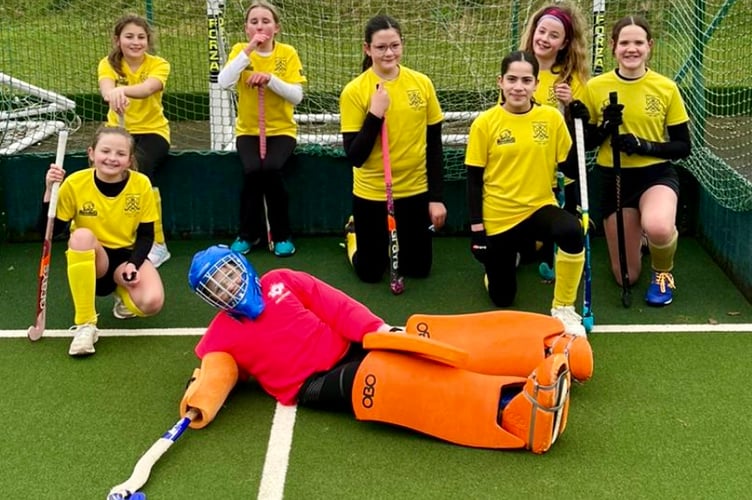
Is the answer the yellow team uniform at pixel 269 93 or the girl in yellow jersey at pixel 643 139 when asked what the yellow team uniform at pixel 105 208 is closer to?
the yellow team uniform at pixel 269 93

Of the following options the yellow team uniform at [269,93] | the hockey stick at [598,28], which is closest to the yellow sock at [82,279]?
the yellow team uniform at [269,93]

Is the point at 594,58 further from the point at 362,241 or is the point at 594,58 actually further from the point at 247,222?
the point at 247,222

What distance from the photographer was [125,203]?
435 centimetres

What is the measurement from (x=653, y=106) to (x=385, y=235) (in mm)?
1607

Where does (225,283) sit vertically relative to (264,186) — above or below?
below

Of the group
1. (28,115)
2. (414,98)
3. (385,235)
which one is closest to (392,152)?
(414,98)

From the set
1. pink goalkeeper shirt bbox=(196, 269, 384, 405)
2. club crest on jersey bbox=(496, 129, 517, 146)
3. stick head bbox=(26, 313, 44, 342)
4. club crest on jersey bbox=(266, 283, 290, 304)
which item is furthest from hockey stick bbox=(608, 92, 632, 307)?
stick head bbox=(26, 313, 44, 342)

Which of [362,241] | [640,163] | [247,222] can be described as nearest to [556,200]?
[640,163]

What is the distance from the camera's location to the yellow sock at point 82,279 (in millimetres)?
4125

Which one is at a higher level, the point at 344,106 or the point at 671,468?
the point at 344,106

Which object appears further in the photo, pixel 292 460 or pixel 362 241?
pixel 362 241

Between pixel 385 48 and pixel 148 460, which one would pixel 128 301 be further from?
pixel 385 48

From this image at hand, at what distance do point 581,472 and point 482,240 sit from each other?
163cm

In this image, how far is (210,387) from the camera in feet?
11.0
